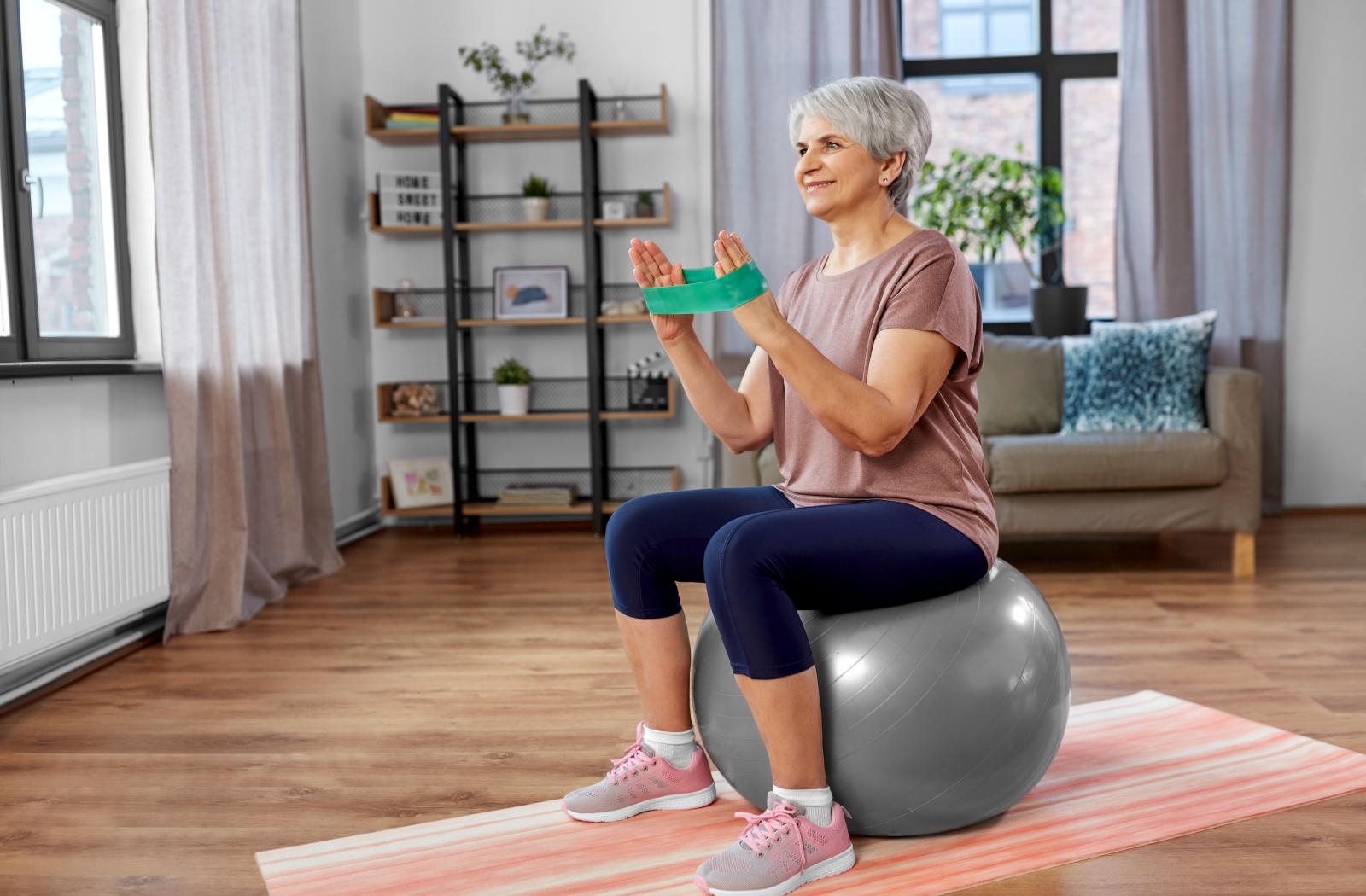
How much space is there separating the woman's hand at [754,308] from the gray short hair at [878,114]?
10.7 inches

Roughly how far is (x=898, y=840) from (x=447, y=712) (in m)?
0.99

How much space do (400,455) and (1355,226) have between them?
3.96m

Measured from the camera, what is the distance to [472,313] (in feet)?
14.9

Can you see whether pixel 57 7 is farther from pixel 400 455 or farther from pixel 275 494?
pixel 400 455

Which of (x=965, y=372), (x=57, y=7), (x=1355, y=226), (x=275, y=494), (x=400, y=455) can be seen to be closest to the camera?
(x=965, y=372)

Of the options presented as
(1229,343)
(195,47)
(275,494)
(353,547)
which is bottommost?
(353,547)

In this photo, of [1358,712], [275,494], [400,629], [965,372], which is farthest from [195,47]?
[1358,712]

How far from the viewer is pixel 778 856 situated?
1.33 metres

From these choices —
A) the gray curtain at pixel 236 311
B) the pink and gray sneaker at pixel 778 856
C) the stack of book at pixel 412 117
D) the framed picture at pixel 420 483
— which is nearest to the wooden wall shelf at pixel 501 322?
the framed picture at pixel 420 483

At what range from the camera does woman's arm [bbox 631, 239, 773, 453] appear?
145 cm

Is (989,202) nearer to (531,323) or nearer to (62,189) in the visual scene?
(531,323)

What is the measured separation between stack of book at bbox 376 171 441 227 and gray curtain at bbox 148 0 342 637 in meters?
0.80

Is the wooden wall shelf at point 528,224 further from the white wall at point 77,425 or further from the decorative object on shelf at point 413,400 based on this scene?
the white wall at point 77,425

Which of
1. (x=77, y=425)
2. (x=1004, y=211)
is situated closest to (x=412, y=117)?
(x=77, y=425)
